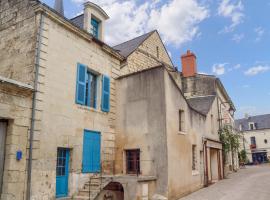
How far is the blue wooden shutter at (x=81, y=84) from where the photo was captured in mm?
9578

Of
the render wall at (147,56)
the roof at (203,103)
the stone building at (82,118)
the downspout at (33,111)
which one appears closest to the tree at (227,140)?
the roof at (203,103)

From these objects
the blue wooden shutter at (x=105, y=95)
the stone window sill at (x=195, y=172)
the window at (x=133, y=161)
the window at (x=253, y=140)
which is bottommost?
the stone window sill at (x=195, y=172)

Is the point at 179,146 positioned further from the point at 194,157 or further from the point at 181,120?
the point at 194,157

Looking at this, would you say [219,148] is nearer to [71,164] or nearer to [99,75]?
[99,75]

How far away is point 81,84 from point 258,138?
3998 centimetres

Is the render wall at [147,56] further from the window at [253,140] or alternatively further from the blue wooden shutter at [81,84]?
the window at [253,140]

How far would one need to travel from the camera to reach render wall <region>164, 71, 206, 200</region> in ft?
32.3

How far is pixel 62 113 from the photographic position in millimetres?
8828

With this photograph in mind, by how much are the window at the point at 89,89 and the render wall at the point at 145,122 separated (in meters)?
0.71

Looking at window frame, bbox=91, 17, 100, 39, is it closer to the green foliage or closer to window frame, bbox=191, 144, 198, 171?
window frame, bbox=191, 144, 198, 171

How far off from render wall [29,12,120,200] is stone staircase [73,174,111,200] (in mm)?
180

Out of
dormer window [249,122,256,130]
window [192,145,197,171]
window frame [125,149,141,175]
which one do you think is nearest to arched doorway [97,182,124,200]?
window frame [125,149,141,175]

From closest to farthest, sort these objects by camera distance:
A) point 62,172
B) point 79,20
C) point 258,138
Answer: point 62,172, point 79,20, point 258,138

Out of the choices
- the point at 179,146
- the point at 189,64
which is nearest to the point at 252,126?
the point at 189,64
